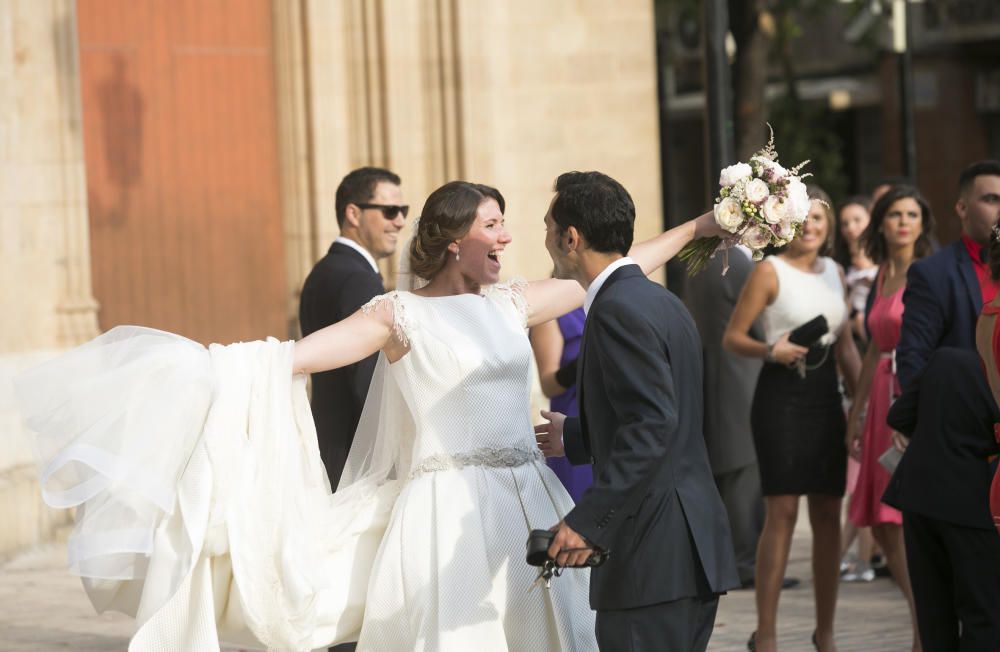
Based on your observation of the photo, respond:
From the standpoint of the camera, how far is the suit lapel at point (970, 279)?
6234 mm

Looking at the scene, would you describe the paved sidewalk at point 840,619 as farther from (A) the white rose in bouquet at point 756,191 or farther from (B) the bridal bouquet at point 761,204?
(A) the white rose in bouquet at point 756,191

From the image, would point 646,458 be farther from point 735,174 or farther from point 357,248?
point 357,248

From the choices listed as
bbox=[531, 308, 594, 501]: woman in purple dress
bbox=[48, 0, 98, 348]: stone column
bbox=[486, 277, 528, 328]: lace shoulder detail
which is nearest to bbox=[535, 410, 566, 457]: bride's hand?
bbox=[486, 277, 528, 328]: lace shoulder detail

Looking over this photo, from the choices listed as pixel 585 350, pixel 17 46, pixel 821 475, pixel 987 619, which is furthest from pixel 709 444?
pixel 17 46

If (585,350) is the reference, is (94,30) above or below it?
above

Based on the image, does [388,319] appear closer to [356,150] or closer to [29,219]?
[29,219]

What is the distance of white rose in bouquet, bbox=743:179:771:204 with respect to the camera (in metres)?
5.04

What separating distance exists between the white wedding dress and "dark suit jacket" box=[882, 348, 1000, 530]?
158 centimetres

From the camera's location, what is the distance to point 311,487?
517 cm

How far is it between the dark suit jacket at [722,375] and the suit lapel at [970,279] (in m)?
2.56

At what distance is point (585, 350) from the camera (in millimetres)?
4508

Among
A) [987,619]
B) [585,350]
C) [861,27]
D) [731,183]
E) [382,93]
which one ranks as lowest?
[987,619]

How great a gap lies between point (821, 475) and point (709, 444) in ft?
5.73

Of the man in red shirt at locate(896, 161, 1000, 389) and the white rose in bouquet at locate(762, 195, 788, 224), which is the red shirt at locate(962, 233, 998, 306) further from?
the white rose in bouquet at locate(762, 195, 788, 224)
